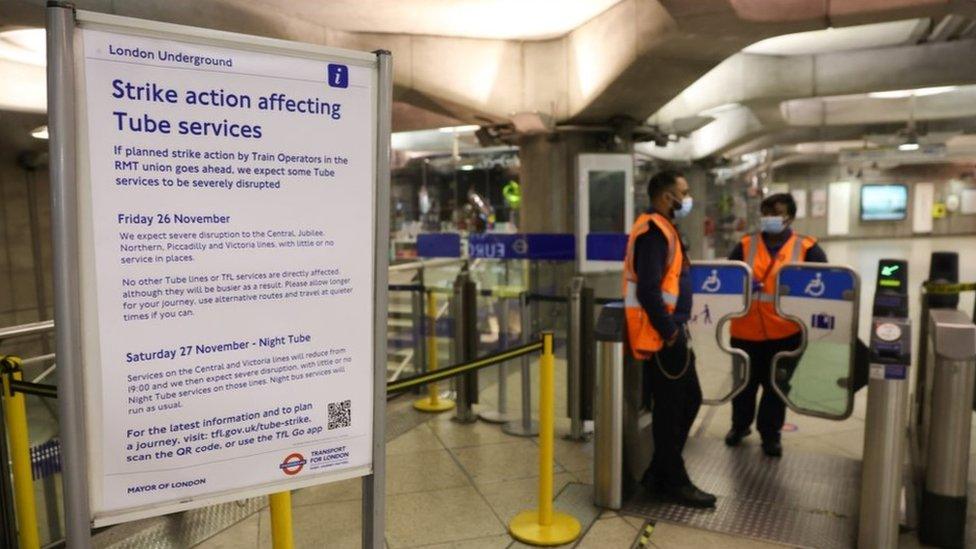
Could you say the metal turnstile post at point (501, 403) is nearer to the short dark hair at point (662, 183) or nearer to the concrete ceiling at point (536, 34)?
the short dark hair at point (662, 183)

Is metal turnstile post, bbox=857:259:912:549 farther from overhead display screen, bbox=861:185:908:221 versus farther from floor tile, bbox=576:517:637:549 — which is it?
overhead display screen, bbox=861:185:908:221

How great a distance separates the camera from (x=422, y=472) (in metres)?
4.27

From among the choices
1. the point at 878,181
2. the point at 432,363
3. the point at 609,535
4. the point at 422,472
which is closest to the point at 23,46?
the point at 432,363

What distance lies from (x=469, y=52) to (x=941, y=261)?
4.95 metres

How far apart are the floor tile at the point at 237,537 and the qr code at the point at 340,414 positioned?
1.86m

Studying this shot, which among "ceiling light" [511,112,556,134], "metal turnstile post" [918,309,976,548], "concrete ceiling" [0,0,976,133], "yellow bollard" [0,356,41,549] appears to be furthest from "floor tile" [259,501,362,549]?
"ceiling light" [511,112,556,134]

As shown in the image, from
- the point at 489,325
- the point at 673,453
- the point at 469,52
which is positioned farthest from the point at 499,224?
the point at 673,453

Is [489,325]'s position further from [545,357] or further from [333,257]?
[333,257]

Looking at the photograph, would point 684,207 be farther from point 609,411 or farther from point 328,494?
point 328,494

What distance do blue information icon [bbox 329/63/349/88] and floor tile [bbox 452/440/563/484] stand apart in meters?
2.96

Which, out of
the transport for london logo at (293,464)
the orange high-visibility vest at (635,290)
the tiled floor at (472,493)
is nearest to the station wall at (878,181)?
the tiled floor at (472,493)

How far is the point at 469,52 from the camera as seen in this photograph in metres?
7.28

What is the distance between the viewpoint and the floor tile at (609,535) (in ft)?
10.7

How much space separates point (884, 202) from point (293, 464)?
30659 millimetres
